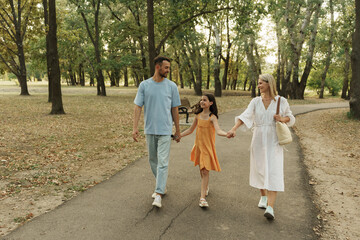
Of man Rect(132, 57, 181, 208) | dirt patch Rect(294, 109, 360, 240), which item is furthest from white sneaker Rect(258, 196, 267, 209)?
man Rect(132, 57, 181, 208)

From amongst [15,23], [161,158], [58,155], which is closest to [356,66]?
[161,158]

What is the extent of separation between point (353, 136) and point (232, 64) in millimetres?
41409

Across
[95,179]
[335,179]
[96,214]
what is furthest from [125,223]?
[335,179]

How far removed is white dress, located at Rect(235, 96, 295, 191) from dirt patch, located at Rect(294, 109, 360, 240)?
0.81 meters

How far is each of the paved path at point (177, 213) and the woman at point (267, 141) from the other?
0.41 m

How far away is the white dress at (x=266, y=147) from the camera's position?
3841 millimetres

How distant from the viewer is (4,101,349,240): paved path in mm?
3459

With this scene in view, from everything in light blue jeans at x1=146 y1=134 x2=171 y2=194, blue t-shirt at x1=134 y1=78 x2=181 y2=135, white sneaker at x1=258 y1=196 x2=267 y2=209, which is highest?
blue t-shirt at x1=134 y1=78 x2=181 y2=135

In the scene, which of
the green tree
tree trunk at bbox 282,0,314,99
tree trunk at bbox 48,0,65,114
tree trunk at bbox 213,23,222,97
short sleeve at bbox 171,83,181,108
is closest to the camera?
short sleeve at bbox 171,83,181,108

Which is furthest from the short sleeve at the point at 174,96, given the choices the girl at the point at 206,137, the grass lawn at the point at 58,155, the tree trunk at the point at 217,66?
the tree trunk at the point at 217,66

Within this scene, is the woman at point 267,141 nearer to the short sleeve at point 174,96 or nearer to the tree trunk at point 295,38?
the short sleeve at point 174,96

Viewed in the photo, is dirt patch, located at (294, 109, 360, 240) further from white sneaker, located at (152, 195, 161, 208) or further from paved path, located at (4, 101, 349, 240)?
white sneaker, located at (152, 195, 161, 208)

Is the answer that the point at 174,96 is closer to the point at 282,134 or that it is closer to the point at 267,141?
the point at 267,141

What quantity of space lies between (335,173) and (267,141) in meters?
3.01
